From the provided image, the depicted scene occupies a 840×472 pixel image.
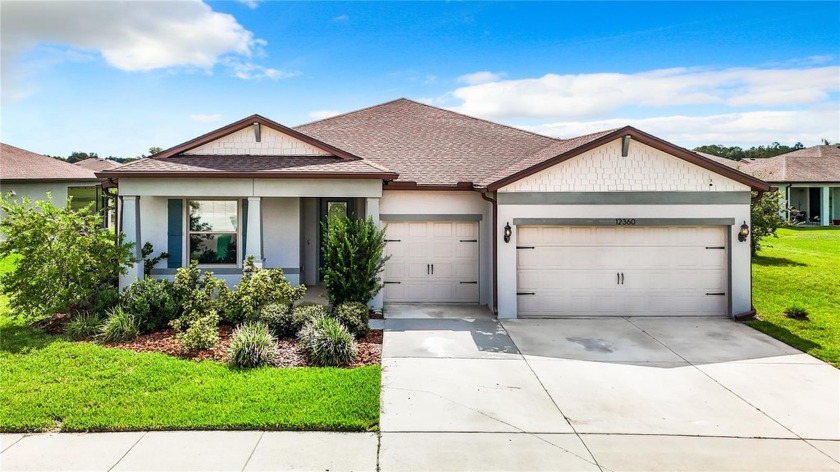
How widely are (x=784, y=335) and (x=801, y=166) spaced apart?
31085mm

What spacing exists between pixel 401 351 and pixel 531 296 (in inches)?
161

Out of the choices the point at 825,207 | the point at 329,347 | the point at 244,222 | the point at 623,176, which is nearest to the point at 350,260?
the point at 329,347

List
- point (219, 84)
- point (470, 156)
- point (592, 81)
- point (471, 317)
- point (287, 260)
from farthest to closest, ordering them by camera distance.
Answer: point (592, 81), point (219, 84), point (470, 156), point (287, 260), point (471, 317)

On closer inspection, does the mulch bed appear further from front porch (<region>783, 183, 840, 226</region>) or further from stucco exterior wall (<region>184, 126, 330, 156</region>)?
front porch (<region>783, 183, 840, 226</region>)

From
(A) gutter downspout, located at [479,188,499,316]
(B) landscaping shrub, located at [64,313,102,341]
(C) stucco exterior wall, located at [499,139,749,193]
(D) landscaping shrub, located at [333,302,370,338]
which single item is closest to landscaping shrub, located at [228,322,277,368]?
(D) landscaping shrub, located at [333,302,370,338]

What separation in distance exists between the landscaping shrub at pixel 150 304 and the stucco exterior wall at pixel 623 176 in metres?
7.47

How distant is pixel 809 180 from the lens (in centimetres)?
2962

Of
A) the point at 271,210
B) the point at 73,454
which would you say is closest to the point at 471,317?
the point at 271,210

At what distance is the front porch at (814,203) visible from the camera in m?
29.9

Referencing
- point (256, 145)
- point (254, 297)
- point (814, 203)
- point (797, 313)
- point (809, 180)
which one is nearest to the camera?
point (254, 297)

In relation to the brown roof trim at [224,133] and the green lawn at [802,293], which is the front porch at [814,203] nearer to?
the green lawn at [802,293]

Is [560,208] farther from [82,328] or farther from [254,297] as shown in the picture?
[82,328]

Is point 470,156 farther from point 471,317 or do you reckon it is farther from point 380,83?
point 380,83

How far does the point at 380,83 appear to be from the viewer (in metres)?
19.9
